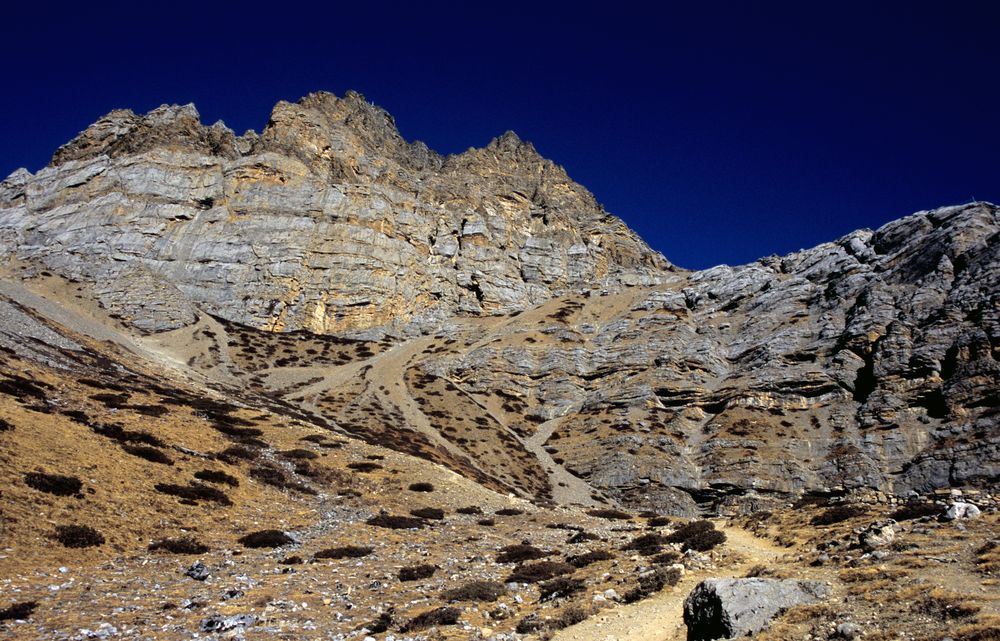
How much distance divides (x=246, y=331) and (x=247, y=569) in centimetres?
11036

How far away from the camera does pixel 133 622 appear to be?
12078mm

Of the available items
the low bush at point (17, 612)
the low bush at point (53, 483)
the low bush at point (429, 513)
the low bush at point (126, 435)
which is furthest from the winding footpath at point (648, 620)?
the low bush at point (126, 435)

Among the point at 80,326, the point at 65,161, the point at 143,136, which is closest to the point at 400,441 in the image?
the point at 80,326

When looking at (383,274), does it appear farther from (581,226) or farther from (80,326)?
(581,226)

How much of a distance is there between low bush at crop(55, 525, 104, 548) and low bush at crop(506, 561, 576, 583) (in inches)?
501

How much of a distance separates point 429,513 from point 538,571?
1308 centimetres

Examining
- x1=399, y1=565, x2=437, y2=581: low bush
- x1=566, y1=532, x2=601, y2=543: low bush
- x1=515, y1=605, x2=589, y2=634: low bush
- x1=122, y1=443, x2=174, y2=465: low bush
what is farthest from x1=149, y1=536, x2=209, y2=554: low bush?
x1=566, y1=532, x2=601, y2=543: low bush

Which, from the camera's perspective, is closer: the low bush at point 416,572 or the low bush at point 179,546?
the low bush at point 416,572

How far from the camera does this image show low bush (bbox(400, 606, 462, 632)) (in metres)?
12.5

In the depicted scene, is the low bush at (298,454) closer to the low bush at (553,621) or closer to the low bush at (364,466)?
the low bush at (364,466)

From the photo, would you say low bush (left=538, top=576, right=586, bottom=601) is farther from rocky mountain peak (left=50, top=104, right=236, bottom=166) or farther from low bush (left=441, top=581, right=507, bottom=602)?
rocky mountain peak (left=50, top=104, right=236, bottom=166)

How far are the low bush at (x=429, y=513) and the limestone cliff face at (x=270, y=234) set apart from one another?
99.7 meters

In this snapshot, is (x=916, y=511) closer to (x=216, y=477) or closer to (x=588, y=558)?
(x=588, y=558)

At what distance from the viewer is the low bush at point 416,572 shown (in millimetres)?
17172
